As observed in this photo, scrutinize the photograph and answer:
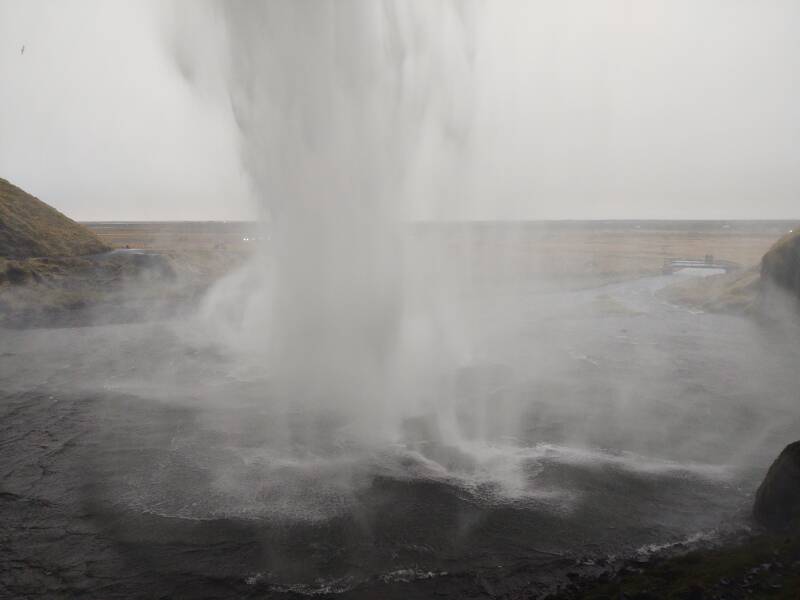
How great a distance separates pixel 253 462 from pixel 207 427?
3.32m

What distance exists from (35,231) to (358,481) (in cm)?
4588

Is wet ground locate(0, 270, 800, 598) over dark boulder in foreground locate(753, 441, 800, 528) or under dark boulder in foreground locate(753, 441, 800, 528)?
under

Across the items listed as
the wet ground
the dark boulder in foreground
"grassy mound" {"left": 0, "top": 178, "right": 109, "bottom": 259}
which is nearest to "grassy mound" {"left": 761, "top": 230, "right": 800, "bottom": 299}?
the wet ground

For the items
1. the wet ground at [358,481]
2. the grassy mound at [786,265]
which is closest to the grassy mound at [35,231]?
the wet ground at [358,481]

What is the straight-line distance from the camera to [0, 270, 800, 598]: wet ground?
29.6 feet

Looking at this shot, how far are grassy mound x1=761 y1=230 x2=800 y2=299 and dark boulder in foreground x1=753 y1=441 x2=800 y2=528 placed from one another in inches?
1057

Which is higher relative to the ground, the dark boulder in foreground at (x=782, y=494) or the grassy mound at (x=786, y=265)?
the grassy mound at (x=786, y=265)

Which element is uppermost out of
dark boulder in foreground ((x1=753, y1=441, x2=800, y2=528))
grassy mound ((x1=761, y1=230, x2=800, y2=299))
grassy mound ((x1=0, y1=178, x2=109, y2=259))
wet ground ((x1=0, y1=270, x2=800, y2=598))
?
grassy mound ((x1=0, y1=178, x2=109, y2=259))

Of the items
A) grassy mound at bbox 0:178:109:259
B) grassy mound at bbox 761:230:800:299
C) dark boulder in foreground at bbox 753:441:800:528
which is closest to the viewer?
dark boulder in foreground at bbox 753:441:800:528

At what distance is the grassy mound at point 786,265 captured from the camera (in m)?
31.2

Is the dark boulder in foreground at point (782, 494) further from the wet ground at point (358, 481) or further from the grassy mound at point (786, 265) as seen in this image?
the grassy mound at point (786, 265)

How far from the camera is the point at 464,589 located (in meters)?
8.52

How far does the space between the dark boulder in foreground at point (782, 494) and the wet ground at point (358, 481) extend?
545 millimetres

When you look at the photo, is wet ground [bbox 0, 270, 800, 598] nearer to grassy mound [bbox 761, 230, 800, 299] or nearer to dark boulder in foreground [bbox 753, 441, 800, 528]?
dark boulder in foreground [bbox 753, 441, 800, 528]
